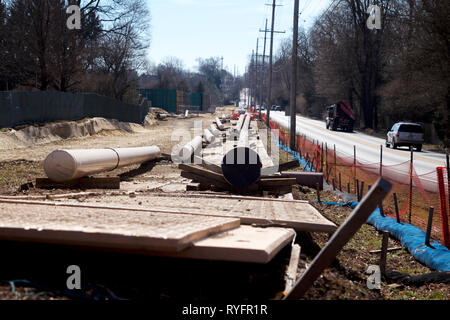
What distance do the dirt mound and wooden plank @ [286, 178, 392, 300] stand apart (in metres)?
20.0

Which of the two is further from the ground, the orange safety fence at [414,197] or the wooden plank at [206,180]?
the wooden plank at [206,180]

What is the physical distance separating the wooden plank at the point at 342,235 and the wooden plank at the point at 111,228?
0.94 metres

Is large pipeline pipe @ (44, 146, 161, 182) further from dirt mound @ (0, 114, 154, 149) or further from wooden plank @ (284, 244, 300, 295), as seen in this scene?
dirt mound @ (0, 114, 154, 149)

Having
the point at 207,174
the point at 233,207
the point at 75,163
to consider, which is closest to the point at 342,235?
the point at 233,207

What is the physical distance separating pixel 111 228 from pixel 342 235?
1884 mm

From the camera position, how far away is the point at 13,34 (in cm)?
3148

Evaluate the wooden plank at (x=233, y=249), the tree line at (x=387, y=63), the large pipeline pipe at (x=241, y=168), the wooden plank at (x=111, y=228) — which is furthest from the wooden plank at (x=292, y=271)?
the tree line at (x=387, y=63)

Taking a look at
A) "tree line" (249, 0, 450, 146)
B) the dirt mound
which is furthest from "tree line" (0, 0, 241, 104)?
"tree line" (249, 0, 450, 146)

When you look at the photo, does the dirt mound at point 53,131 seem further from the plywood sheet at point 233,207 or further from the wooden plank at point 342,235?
the wooden plank at point 342,235

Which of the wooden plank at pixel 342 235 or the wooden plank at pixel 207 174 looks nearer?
the wooden plank at pixel 342 235

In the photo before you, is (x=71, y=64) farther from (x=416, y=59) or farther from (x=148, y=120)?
(x=416, y=59)

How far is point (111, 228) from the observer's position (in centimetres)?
403

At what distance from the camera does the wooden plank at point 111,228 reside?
373 cm

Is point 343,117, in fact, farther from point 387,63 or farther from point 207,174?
point 207,174
